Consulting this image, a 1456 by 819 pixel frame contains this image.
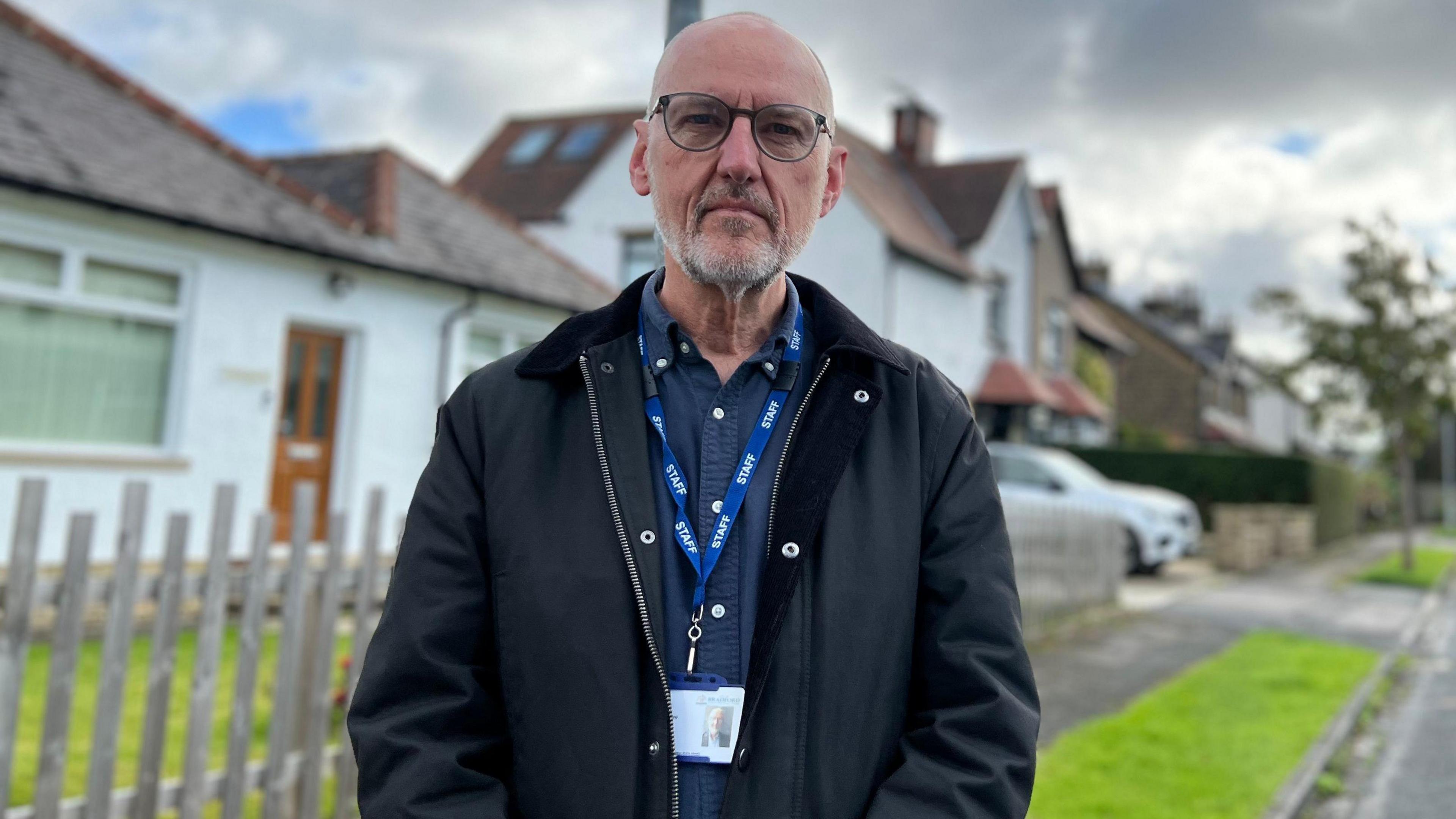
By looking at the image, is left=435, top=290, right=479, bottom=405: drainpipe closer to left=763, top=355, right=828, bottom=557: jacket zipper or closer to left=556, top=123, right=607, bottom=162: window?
left=763, top=355, right=828, bottom=557: jacket zipper

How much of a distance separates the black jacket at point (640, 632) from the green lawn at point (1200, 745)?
2.76 meters

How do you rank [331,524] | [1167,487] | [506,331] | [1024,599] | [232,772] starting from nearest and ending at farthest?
[232,772] → [331,524] → [1024,599] → [506,331] → [1167,487]

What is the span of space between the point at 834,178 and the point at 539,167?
2299 centimetres

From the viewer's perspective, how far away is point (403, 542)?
1.99 meters

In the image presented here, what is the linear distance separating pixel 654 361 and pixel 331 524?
244 cm

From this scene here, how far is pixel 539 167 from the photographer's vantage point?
955 inches

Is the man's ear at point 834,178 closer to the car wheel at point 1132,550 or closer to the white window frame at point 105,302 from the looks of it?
the white window frame at point 105,302

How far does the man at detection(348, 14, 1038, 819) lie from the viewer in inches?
73.0

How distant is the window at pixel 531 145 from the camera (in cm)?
2506

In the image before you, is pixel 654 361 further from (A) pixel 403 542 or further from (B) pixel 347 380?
(B) pixel 347 380

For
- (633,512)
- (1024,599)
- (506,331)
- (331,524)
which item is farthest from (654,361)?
(506,331)

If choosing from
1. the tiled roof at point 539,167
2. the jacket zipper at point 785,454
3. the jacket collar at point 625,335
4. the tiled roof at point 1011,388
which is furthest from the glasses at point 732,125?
the tiled roof at point 1011,388

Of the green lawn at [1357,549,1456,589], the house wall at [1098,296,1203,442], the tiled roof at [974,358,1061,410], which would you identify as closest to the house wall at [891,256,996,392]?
the tiled roof at [974,358,1061,410]

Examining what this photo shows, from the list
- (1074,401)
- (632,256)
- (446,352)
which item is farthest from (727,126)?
(1074,401)
